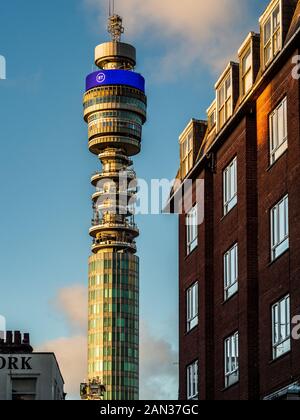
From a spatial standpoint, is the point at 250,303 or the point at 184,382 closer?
the point at 250,303

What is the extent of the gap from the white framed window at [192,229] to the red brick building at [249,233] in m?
0.06

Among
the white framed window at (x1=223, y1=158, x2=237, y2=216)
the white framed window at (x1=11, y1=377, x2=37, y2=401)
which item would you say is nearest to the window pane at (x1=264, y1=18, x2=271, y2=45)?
A: the white framed window at (x1=223, y1=158, x2=237, y2=216)

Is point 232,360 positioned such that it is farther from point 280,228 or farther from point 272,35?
point 272,35

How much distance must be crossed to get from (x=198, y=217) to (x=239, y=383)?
391 inches

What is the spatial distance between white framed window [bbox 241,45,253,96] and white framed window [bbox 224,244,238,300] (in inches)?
243

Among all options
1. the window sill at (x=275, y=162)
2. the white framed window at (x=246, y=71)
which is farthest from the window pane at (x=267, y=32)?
the window sill at (x=275, y=162)

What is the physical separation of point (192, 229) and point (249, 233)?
10062mm

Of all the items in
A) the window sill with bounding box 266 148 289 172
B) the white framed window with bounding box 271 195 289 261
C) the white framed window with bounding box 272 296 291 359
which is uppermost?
the window sill with bounding box 266 148 289 172

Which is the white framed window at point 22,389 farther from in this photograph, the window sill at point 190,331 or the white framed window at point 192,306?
the white framed window at point 192,306

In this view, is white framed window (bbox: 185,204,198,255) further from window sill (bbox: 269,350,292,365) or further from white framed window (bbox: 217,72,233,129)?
window sill (bbox: 269,350,292,365)

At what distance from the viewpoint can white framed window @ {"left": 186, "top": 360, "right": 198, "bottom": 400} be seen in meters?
52.3

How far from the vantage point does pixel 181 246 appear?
5666 centimetres
